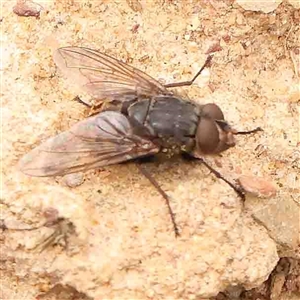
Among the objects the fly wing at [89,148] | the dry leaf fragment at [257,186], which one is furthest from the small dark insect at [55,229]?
the dry leaf fragment at [257,186]

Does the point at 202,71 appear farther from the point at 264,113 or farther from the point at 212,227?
the point at 212,227

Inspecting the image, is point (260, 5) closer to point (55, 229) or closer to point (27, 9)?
point (27, 9)

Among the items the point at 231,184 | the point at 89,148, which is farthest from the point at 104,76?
the point at 231,184

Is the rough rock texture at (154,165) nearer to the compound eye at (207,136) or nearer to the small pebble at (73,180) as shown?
the small pebble at (73,180)

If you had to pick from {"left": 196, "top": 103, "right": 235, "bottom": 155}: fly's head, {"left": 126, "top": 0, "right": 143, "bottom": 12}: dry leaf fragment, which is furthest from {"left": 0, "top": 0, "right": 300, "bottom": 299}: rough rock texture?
{"left": 196, "top": 103, "right": 235, "bottom": 155}: fly's head

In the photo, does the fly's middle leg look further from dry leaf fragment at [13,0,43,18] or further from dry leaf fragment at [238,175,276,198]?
dry leaf fragment at [13,0,43,18]

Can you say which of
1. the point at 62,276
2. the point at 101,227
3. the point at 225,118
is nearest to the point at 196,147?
the point at 225,118

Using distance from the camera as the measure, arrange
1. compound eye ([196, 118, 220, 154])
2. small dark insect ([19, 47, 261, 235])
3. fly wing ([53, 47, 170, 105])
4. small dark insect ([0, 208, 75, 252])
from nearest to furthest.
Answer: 1. small dark insect ([0, 208, 75, 252])
2. small dark insect ([19, 47, 261, 235])
3. compound eye ([196, 118, 220, 154])
4. fly wing ([53, 47, 170, 105])

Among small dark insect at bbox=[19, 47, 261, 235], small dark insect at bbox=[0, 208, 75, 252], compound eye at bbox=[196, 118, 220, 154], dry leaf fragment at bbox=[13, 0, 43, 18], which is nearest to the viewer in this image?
small dark insect at bbox=[0, 208, 75, 252]
